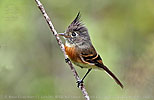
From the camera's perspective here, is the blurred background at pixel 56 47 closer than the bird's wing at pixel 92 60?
No

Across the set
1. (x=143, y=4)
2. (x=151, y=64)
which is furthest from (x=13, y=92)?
(x=143, y=4)

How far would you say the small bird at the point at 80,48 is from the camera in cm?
434

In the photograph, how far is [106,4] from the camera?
6.71 metres

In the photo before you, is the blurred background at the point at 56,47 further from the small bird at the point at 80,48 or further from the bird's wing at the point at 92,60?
the small bird at the point at 80,48

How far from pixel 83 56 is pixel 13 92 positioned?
5.31 feet

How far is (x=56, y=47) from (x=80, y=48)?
81.2 inches

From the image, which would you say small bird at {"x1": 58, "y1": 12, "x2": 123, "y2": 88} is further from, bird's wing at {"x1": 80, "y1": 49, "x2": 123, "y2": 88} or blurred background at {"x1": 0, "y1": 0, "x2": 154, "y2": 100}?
blurred background at {"x1": 0, "y1": 0, "x2": 154, "y2": 100}

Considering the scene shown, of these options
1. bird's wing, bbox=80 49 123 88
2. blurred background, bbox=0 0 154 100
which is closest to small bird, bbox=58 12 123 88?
bird's wing, bbox=80 49 123 88

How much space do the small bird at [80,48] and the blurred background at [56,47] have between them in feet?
2.26

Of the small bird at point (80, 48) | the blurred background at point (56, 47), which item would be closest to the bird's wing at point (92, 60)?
the small bird at point (80, 48)

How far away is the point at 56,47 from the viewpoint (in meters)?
6.55

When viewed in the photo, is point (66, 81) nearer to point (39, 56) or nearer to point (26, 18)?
point (39, 56)

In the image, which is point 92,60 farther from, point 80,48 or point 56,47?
point 56,47

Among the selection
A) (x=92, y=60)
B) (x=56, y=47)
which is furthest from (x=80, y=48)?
(x=56, y=47)
